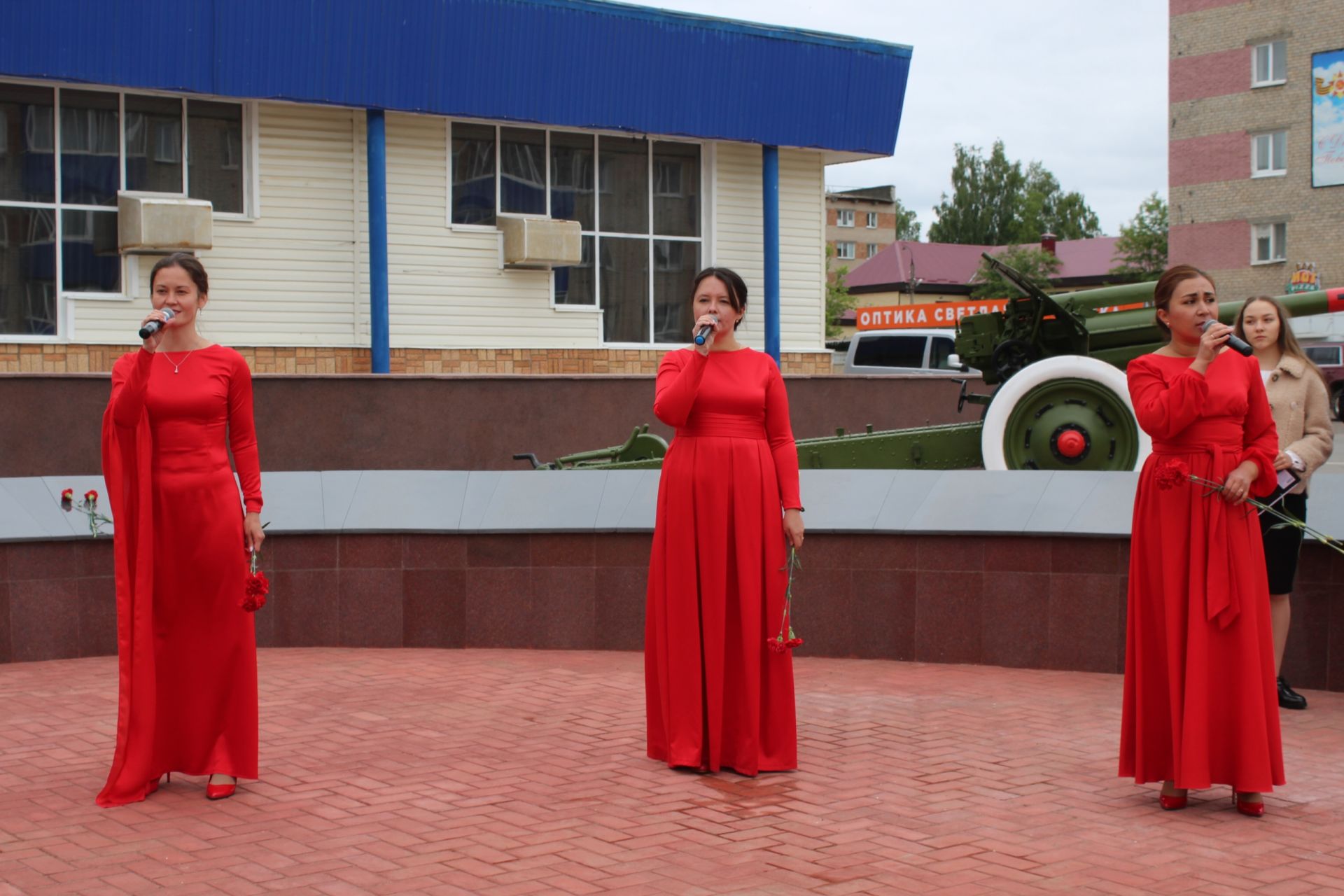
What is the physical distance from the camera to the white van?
21.4m

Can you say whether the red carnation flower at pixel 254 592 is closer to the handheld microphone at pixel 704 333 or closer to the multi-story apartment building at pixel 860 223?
the handheld microphone at pixel 704 333

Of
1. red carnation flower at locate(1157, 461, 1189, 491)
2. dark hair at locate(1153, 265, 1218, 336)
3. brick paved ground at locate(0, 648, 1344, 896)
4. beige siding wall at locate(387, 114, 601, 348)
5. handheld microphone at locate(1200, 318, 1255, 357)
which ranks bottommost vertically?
brick paved ground at locate(0, 648, 1344, 896)

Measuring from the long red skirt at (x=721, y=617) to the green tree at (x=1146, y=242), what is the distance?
5874cm

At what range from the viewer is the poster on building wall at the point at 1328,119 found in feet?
134

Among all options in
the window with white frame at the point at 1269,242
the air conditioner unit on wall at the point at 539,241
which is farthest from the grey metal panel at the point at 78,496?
the window with white frame at the point at 1269,242

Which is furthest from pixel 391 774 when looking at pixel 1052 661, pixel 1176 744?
pixel 1052 661

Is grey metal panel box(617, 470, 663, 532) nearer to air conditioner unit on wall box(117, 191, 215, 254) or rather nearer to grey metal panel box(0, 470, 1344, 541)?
grey metal panel box(0, 470, 1344, 541)

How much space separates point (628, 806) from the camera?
16.8ft

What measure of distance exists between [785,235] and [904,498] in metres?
11.2

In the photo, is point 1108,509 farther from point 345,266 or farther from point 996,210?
point 996,210

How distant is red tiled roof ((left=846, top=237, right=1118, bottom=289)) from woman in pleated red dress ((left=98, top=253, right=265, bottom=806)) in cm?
7401

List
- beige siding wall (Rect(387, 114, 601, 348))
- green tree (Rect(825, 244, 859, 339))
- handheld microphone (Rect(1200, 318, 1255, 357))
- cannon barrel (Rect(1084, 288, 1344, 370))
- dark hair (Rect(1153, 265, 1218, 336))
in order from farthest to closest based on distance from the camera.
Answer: green tree (Rect(825, 244, 859, 339)) → beige siding wall (Rect(387, 114, 601, 348)) → cannon barrel (Rect(1084, 288, 1344, 370)) → dark hair (Rect(1153, 265, 1218, 336)) → handheld microphone (Rect(1200, 318, 1255, 357))

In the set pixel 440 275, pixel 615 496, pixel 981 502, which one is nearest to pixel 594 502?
pixel 615 496

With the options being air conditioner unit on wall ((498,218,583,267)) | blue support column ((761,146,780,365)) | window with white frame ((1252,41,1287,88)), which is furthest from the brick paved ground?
window with white frame ((1252,41,1287,88))
